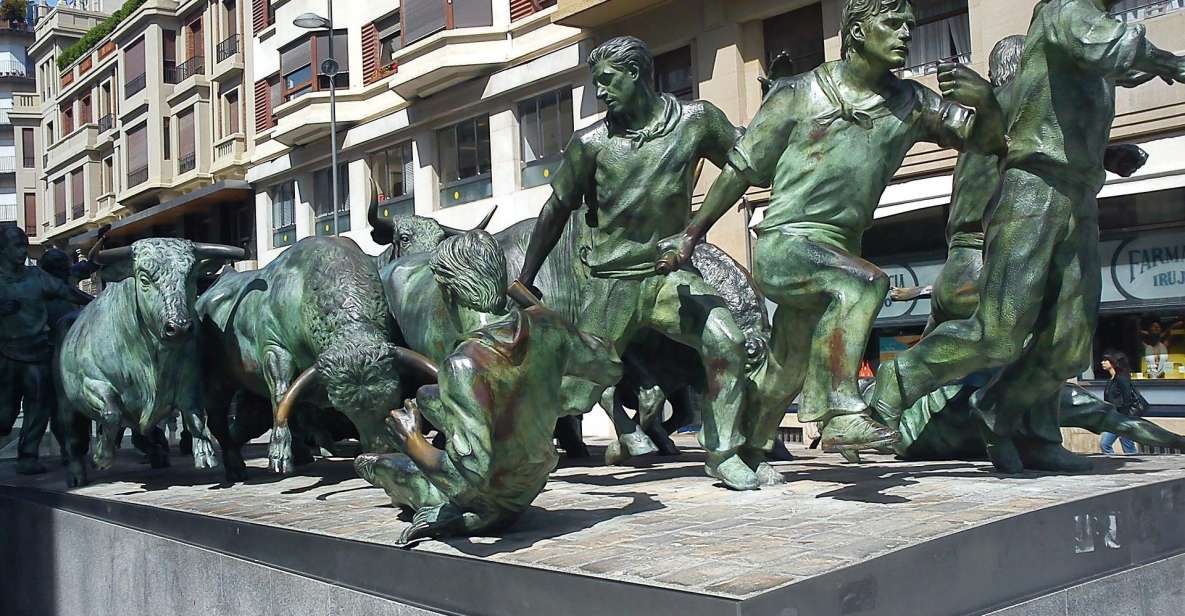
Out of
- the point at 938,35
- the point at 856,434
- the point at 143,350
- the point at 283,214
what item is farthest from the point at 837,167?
the point at 283,214

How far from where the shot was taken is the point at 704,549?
13.0 feet

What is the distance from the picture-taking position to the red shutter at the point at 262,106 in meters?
31.0

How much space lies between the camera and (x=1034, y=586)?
13.4 feet

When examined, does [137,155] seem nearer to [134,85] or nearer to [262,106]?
[134,85]

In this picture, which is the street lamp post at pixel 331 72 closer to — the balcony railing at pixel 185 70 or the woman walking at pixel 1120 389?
the balcony railing at pixel 185 70

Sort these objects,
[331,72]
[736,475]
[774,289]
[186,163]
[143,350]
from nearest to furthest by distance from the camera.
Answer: [774,289] → [736,475] → [143,350] → [331,72] → [186,163]

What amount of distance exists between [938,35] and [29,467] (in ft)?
39.9

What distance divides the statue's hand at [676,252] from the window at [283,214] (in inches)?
1013

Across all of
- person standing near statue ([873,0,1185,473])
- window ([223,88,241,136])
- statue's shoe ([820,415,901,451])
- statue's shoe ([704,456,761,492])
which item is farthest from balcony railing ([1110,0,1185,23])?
window ([223,88,241,136])

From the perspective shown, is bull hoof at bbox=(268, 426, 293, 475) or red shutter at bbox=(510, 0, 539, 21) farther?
red shutter at bbox=(510, 0, 539, 21)

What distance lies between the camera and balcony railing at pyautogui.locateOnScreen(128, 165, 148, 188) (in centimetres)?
3890

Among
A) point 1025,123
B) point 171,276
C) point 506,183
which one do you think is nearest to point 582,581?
point 1025,123

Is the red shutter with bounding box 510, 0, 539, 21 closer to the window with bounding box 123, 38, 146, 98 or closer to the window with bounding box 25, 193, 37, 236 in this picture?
the window with bounding box 123, 38, 146, 98

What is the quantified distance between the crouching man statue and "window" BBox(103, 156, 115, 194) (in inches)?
1687
